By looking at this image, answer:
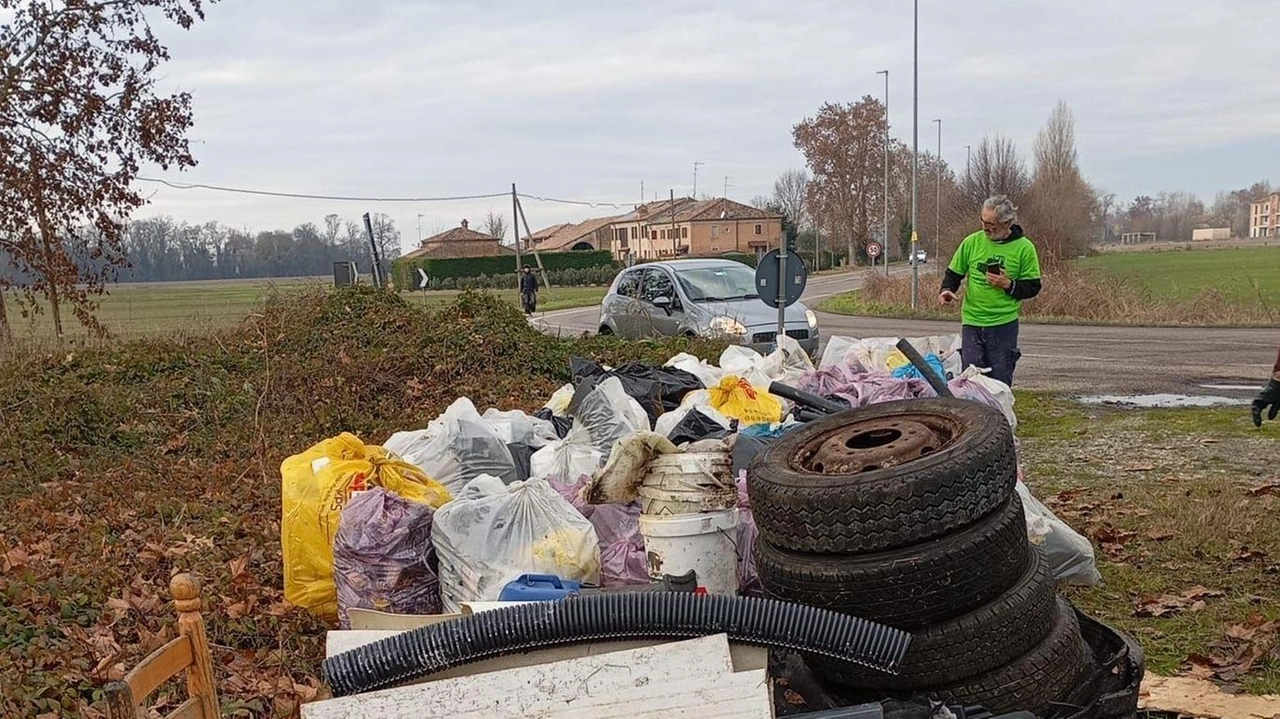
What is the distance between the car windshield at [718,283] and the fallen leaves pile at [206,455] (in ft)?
6.26

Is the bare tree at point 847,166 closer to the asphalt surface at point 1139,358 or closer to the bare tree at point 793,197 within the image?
the bare tree at point 793,197

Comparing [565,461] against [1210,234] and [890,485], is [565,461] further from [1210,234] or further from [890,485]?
[1210,234]

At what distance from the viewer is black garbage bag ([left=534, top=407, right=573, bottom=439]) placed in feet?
22.1

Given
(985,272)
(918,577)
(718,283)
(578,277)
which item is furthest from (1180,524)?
(578,277)

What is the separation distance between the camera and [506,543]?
4109 millimetres

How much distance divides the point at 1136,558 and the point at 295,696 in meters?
4.05

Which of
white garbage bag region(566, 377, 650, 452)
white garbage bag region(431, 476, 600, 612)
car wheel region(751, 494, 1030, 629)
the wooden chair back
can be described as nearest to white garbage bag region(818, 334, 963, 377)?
white garbage bag region(566, 377, 650, 452)

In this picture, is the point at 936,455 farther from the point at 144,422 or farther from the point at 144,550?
the point at 144,422

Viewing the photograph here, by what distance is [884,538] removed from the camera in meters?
3.10

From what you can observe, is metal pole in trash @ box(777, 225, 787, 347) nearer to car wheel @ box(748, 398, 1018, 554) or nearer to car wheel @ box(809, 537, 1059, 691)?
car wheel @ box(748, 398, 1018, 554)

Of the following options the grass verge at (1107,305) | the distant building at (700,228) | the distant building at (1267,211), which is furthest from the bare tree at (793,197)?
the distant building at (1267,211)

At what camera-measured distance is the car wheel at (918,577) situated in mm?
3080

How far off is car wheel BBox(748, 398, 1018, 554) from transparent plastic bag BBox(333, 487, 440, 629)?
5.23 ft

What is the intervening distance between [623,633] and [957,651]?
1.10 m
